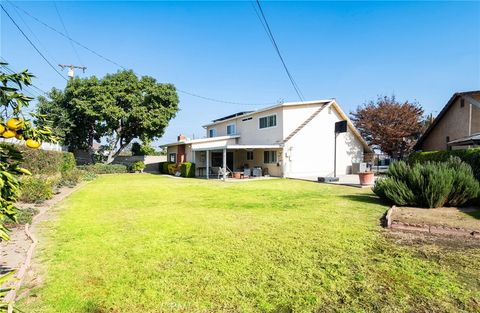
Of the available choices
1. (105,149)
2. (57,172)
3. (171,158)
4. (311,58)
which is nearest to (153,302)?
(57,172)

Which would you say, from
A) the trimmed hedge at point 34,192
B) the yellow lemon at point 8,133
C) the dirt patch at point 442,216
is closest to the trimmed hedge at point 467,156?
the dirt patch at point 442,216

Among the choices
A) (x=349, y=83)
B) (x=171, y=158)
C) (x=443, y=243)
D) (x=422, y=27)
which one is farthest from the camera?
(x=171, y=158)

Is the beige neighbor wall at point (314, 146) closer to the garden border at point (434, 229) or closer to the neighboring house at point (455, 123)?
the neighboring house at point (455, 123)

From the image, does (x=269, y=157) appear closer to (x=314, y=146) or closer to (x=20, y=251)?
(x=314, y=146)

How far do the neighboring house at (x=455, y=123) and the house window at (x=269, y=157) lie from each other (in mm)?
11761

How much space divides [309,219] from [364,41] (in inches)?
550

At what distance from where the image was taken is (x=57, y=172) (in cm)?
1633

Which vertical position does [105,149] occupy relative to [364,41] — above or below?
below

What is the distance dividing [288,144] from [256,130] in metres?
4.33

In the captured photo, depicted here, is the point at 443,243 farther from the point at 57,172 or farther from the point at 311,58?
the point at 57,172

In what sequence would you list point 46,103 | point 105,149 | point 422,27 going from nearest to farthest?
1. point 422,27
2. point 46,103
3. point 105,149

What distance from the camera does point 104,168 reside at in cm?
3012

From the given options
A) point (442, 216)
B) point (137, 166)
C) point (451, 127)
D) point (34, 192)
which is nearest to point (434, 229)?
point (442, 216)

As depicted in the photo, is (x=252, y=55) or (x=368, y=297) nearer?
(x=368, y=297)
